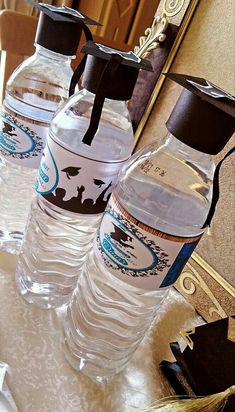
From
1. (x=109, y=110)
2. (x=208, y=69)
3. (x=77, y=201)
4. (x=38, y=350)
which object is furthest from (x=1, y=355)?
(x=208, y=69)

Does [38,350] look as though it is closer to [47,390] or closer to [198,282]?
[47,390]

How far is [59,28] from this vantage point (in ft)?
1.31

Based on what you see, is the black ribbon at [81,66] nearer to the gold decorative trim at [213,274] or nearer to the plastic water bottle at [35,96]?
the plastic water bottle at [35,96]

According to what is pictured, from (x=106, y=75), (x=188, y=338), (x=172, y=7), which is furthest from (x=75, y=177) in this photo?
(x=172, y=7)

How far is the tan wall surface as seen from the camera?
1.58ft

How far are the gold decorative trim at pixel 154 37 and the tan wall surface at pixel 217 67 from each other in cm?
4

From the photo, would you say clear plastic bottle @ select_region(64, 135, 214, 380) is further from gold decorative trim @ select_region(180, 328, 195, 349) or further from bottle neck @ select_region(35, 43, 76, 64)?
bottle neck @ select_region(35, 43, 76, 64)

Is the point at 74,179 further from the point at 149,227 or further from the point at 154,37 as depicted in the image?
the point at 154,37

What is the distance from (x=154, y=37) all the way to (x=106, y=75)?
27 cm

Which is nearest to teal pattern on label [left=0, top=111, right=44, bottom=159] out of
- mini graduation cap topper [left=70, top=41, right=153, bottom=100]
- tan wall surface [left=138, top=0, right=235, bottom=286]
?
mini graduation cap topper [left=70, top=41, right=153, bottom=100]

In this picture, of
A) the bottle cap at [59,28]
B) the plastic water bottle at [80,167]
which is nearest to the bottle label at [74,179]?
the plastic water bottle at [80,167]

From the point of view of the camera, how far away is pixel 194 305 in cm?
56

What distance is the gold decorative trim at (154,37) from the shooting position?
1.76 ft

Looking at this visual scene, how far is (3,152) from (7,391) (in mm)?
272
